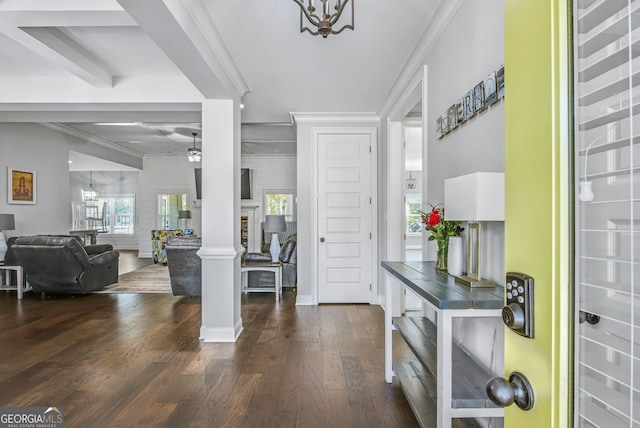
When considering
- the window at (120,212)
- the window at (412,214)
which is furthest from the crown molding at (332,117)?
the window at (120,212)

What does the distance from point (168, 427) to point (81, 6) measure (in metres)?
2.58

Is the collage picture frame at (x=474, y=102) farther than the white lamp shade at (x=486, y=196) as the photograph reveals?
Yes

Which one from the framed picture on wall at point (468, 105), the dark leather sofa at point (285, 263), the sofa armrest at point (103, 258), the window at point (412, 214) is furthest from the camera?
the window at point (412, 214)

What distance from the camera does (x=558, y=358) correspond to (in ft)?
1.78

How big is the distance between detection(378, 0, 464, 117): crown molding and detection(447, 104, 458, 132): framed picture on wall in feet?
1.89

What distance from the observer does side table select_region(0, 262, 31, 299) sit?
4.96 m

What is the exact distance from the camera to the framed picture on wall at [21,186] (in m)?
5.61

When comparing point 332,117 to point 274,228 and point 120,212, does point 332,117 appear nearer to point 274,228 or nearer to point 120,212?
point 274,228

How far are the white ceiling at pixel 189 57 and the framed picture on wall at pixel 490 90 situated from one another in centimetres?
89

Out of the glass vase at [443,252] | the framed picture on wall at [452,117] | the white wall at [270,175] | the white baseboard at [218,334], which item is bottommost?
the white baseboard at [218,334]

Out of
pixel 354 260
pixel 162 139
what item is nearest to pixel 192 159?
pixel 162 139

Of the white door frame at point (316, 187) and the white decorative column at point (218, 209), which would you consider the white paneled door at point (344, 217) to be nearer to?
the white door frame at point (316, 187)

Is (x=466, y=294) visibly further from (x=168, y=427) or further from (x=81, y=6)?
(x=81, y=6)

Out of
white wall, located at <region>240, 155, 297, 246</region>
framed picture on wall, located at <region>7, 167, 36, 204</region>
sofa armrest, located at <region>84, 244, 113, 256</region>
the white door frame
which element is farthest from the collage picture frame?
white wall, located at <region>240, 155, 297, 246</region>
